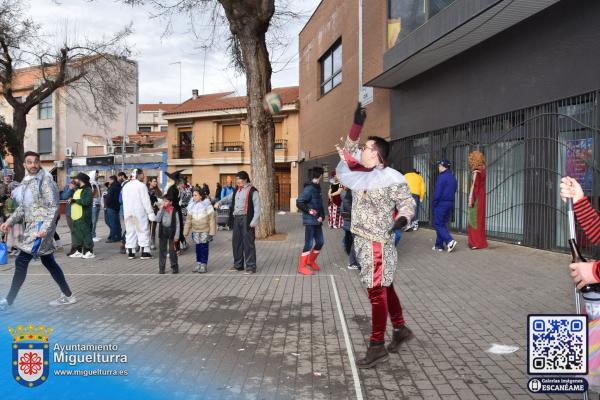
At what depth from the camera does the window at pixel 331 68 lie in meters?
21.8

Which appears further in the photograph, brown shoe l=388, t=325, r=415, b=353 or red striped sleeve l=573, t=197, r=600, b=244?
brown shoe l=388, t=325, r=415, b=353

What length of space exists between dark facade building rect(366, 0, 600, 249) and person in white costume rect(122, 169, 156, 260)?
732 cm

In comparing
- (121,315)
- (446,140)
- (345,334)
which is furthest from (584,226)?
(446,140)

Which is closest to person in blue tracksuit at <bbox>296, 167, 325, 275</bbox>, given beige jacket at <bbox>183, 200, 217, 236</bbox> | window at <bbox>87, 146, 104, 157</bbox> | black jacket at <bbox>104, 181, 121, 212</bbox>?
beige jacket at <bbox>183, 200, 217, 236</bbox>

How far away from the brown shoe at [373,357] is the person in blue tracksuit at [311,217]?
13.6ft

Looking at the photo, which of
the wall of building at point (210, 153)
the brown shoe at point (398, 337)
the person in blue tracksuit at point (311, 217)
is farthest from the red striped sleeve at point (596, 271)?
the wall of building at point (210, 153)

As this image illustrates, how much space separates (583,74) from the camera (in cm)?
846

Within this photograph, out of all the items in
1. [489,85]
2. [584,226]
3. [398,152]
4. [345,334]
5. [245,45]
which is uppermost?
[245,45]

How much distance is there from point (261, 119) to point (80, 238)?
552cm

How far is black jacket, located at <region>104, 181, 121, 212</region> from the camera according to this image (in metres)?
12.4

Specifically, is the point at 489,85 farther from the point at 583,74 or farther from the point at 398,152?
the point at 398,152

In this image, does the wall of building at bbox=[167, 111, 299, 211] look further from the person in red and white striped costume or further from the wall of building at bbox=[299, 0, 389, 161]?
the person in red and white striped costume

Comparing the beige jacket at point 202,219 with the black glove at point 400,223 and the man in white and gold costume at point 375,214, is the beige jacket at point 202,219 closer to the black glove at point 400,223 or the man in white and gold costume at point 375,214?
the man in white and gold costume at point 375,214

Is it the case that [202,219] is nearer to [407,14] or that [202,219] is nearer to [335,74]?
[407,14]
